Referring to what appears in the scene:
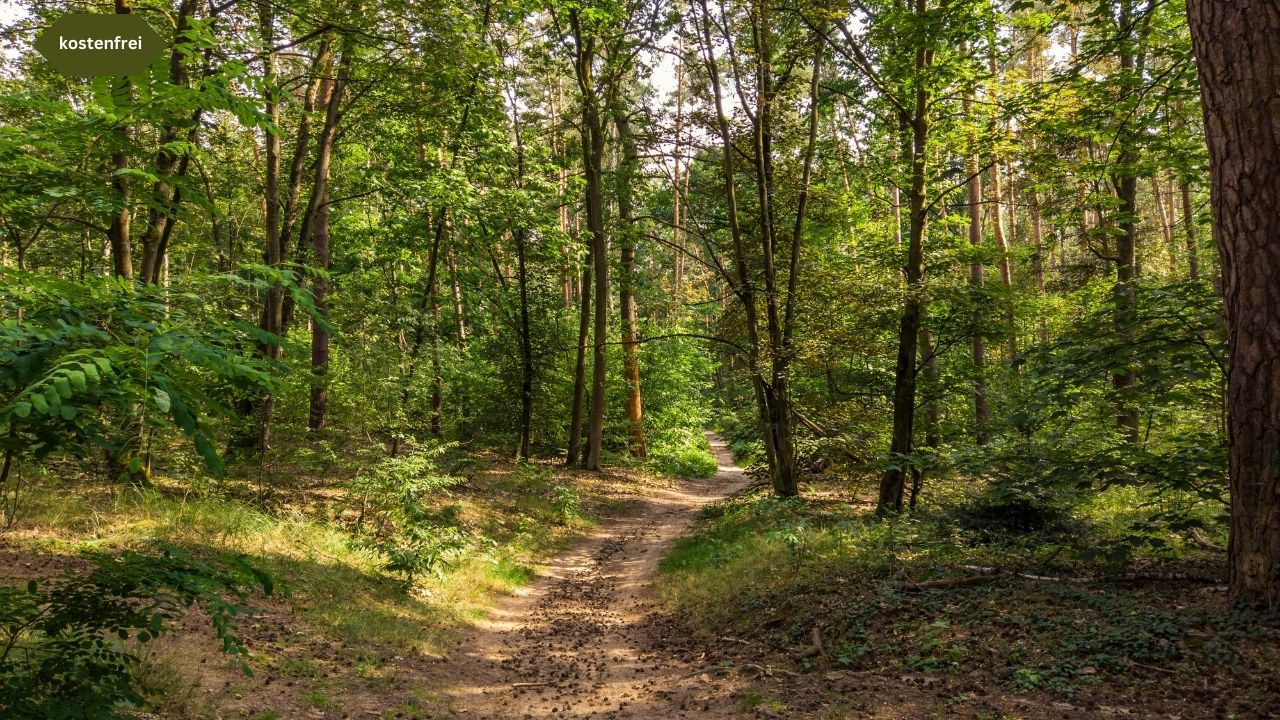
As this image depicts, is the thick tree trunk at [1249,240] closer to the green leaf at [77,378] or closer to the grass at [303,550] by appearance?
the green leaf at [77,378]

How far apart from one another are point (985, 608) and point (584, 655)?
4.38 metres

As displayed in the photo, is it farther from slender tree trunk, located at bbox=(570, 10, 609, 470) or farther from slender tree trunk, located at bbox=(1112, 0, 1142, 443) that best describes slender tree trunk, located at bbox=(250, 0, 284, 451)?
slender tree trunk, located at bbox=(1112, 0, 1142, 443)

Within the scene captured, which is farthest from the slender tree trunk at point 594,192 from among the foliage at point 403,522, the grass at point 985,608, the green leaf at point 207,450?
the green leaf at point 207,450

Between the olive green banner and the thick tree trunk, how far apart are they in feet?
28.3

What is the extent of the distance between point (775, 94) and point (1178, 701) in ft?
36.6

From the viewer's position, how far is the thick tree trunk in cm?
441

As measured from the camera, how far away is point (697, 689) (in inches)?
239

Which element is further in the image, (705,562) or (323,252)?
(323,252)

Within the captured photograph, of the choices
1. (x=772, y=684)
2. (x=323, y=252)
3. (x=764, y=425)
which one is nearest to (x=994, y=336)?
(x=764, y=425)

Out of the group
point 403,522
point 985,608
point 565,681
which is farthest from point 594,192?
point 985,608

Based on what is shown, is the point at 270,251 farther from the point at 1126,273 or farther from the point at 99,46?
the point at 1126,273

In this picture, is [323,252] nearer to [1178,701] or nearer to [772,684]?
[772,684]

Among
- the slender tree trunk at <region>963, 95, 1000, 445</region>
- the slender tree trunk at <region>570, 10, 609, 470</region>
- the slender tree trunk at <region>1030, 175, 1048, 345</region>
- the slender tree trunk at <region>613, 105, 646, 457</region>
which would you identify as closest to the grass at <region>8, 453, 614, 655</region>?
the slender tree trunk at <region>570, 10, 609, 470</region>

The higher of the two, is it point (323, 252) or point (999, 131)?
point (999, 131)
